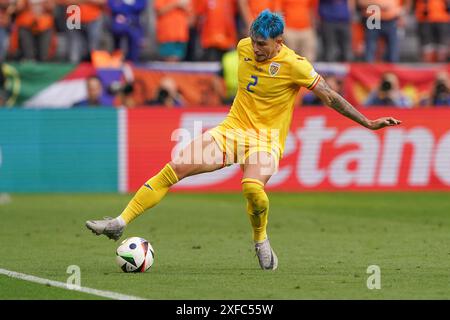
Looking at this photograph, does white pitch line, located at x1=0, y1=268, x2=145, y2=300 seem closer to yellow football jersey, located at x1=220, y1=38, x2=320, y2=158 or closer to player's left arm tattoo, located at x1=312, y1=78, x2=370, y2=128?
yellow football jersey, located at x1=220, y1=38, x2=320, y2=158

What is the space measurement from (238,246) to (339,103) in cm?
295

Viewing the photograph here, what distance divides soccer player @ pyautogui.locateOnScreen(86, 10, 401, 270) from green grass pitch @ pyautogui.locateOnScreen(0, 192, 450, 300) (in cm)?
56

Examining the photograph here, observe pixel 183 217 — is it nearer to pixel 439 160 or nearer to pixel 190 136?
pixel 190 136

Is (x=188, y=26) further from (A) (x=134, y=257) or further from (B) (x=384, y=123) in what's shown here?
(A) (x=134, y=257)

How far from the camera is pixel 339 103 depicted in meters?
10.6

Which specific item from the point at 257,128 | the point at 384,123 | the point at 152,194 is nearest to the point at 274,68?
the point at 257,128

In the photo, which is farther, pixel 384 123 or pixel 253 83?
pixel 253 83

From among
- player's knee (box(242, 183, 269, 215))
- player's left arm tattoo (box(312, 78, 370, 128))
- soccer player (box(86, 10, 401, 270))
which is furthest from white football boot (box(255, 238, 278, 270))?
player's left arm tattoo (box(312, 78, 370, 128))

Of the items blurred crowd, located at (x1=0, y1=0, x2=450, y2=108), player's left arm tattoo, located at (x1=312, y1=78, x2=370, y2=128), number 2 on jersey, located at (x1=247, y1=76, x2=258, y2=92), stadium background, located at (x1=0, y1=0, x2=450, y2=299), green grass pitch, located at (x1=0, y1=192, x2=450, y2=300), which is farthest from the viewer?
blurred crowd, located at (x1=0, y1=0, x2=450, y2=108)

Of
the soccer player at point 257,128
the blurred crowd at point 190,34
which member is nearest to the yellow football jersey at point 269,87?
the soccer player at point 257,128

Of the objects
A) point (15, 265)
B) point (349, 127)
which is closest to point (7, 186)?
point (349, 127)

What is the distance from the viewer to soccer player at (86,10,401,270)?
10516mm

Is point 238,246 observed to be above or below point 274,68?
below
